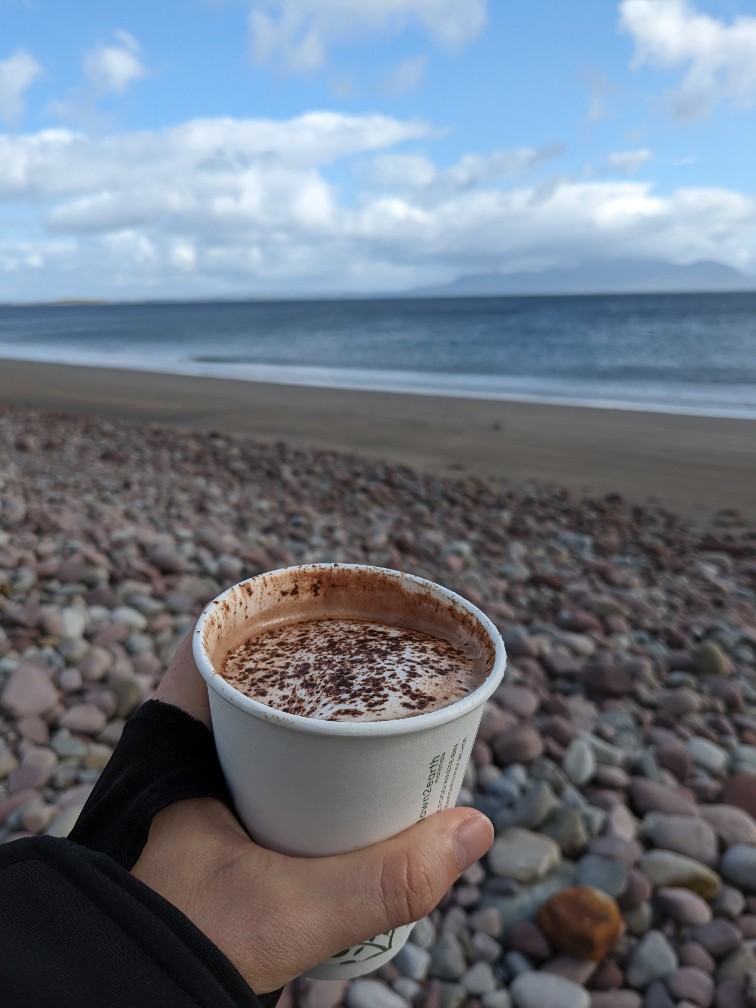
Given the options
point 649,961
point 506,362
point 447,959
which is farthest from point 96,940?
point 506,362

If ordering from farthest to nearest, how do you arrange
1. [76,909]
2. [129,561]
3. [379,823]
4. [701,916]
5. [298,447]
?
[298,447] < [129,561] < [701,916] < [379,823] < [76,909]

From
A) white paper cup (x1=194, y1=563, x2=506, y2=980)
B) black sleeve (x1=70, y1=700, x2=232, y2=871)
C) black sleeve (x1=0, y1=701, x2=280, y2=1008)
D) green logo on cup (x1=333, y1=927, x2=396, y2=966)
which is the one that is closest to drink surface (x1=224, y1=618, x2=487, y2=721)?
white paper cup (x1=194, y1=563, x2=506, y2=980)

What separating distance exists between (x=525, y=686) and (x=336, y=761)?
2029mm

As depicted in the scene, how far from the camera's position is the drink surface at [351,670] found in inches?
42.4

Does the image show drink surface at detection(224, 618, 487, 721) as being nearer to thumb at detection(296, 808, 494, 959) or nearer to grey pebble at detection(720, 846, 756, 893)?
thumb at detection(296, 808, 494, 959)

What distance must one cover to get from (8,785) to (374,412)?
819 cm

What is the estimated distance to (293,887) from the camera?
1057 millimetres

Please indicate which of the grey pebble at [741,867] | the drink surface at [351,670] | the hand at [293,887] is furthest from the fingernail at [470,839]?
the grey pebble at [741,867]

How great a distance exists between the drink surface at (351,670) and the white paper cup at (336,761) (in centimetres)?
5

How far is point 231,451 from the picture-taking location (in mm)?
6797

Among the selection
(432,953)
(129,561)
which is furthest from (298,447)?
(432,953)

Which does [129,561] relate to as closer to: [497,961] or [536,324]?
[497,961]

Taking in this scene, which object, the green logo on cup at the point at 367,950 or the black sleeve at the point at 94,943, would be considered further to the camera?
the green logo on cup at the point at 367,950

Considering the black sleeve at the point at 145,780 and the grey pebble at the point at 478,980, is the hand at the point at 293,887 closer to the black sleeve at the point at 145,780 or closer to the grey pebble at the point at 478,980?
the black sleeve at the point at 145,780
